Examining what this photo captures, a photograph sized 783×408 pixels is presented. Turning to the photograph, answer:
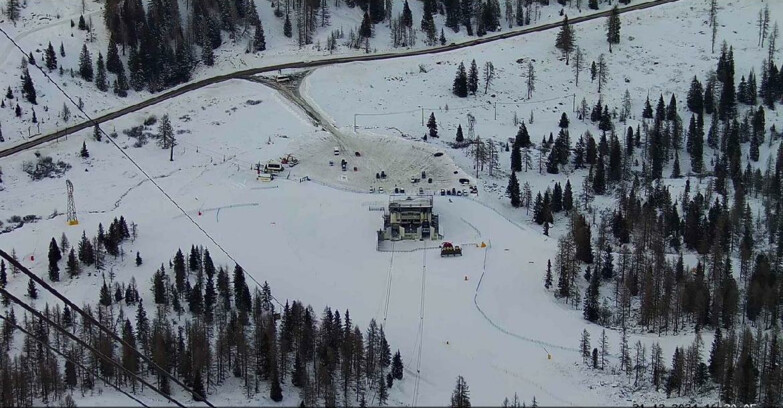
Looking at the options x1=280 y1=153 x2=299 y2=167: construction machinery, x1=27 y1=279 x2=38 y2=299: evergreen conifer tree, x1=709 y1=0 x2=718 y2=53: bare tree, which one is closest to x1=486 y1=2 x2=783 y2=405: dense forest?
x1=709 y1=0 x2=718 y2=53: bare tree

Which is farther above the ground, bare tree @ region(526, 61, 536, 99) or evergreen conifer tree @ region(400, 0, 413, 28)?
evergreen conifer tree @ region(400, 0, 413, 28)

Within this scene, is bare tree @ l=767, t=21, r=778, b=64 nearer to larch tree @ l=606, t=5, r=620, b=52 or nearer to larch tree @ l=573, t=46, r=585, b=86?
larch tree @ l=606, t=5, r=620, b=52

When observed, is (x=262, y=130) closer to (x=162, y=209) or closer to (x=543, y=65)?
(x=162, y=209)

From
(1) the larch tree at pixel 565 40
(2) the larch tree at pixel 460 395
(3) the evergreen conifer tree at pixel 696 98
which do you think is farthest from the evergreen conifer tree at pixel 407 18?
(2) the larch tree at pixel 460 395

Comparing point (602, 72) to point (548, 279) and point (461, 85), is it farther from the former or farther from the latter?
point (548, 279)

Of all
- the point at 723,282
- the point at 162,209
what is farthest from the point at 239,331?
the point at 723,282

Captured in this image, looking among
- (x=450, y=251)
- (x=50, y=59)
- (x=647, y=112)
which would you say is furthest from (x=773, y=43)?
(x=50, y=59)
